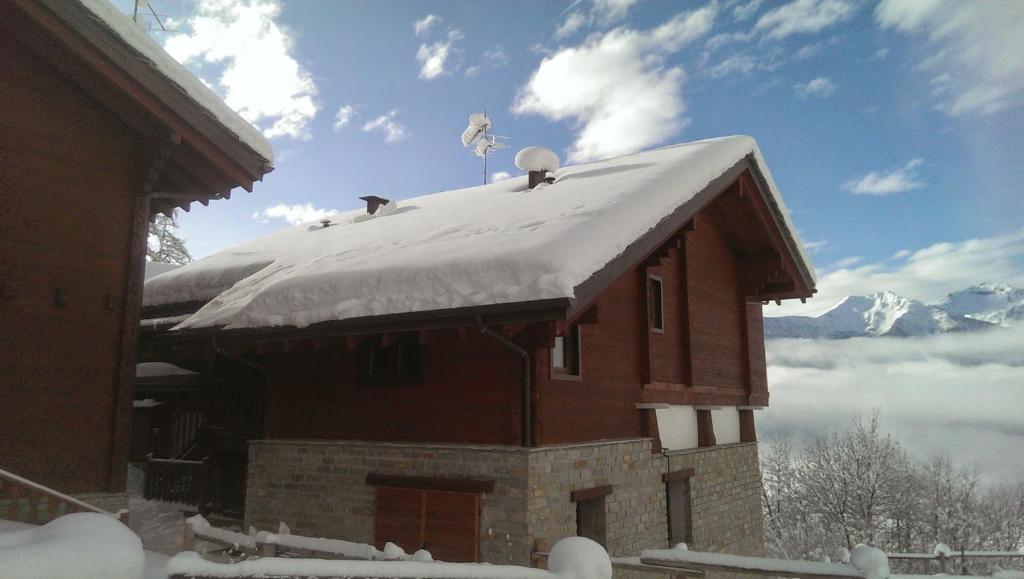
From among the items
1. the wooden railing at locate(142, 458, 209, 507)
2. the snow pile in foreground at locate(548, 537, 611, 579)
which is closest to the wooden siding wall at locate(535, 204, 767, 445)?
the snow pile in foreground at locate(548, 537, 611, 579)

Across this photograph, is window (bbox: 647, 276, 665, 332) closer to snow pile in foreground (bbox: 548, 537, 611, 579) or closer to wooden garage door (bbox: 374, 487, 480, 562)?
wooden garage door (bbox: 374, 487, 480, 562)

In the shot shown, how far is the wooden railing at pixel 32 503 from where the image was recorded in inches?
209

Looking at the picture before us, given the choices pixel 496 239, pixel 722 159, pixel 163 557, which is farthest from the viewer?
pixel 722 159

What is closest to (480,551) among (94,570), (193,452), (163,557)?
(163,557)

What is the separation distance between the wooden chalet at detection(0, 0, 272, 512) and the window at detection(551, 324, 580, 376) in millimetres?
4297

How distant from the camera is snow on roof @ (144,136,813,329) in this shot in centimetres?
678

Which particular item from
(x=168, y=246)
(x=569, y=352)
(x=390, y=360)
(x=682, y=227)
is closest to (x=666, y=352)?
(x=682, y=227)

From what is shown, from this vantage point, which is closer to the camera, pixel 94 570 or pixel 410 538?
pixel 94 570

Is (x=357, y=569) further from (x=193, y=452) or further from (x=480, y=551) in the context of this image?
(x=193, y=452)

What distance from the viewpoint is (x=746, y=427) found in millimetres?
13516

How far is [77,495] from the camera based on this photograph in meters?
6.69

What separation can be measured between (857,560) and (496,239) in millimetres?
4705

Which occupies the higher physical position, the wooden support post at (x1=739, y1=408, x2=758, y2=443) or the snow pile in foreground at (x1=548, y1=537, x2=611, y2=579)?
the wooden support post at (x1=739, y1=408, x2=758, y2=443)

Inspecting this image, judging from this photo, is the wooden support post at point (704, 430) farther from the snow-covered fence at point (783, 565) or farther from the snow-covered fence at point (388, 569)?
the snow-covered fence at point (388, 569)
